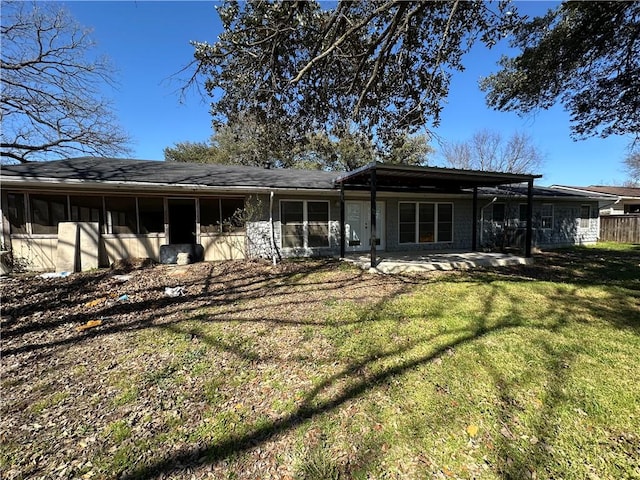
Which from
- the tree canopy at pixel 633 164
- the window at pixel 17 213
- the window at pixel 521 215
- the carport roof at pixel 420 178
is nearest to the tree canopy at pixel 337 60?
the carport roof at pixel 420 178

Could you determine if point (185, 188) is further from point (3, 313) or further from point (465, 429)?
point (465, 429)

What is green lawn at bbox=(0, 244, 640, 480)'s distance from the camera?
209cm

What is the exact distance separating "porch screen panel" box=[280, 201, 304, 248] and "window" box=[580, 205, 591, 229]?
45.4ft

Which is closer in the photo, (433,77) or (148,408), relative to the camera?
(148,408)

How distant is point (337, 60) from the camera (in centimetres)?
620

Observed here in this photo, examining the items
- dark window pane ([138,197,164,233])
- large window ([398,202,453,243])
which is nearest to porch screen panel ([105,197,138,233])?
dark window pane ([138,197,164,233])

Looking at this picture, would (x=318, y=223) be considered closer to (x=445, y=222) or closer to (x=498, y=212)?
(x=445, y=222)

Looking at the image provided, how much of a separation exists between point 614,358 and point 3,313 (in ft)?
27.8

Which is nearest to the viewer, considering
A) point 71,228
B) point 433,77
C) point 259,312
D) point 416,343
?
point 416,343

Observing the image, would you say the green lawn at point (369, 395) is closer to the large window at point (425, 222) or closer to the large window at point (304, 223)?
the large window at point (304, 223)

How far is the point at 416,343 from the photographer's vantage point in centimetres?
372

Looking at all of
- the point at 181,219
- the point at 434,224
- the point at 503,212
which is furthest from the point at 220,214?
the point at 503,212

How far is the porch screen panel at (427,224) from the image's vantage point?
38.5 ft

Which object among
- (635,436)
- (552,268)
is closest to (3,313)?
(635,436)
